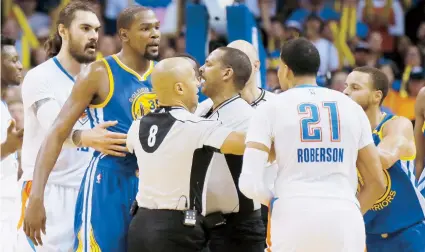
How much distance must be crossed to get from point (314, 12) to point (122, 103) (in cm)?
913

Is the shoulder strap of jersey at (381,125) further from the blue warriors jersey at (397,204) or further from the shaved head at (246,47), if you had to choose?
the shaved head at (246,47)

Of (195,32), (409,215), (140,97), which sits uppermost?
(195,32)

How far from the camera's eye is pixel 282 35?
1353 cm

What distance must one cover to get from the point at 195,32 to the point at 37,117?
1.78 metres

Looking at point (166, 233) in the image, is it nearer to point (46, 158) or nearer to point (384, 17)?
point (46, 158)

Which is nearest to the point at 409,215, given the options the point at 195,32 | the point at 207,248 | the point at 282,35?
the point at 207,248

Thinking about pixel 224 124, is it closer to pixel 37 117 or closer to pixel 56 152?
pixel 56 152

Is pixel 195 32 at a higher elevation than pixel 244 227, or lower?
higher

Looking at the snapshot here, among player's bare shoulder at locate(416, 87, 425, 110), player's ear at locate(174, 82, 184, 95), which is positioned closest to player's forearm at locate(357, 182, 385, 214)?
player's ear at locate(174, 82, 184, 95)

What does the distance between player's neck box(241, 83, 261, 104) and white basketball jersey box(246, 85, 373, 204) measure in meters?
1.30

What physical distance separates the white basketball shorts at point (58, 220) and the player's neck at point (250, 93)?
1.52 m

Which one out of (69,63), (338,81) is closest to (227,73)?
(69,63)

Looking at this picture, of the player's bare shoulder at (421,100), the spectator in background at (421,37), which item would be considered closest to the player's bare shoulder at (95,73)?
the player's bare shoulder at (421,100)

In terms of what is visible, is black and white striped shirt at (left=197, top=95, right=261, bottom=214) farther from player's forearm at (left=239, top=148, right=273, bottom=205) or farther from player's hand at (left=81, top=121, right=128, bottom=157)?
player's forearm at (left=239, top=148, right=273, bottom=205)
